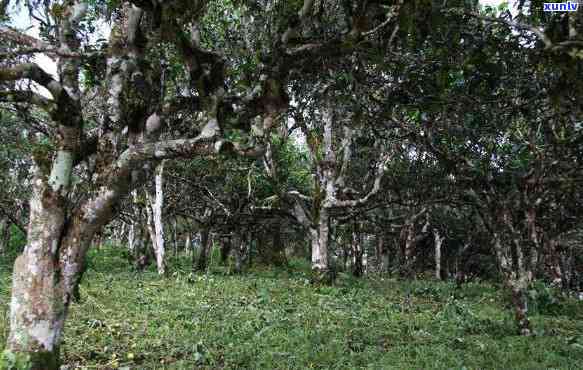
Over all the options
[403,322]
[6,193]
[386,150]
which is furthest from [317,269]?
[6,193]

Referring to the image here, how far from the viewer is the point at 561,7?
20.1 feet

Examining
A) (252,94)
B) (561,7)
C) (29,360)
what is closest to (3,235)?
(29,360)

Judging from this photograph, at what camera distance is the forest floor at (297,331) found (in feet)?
28.4

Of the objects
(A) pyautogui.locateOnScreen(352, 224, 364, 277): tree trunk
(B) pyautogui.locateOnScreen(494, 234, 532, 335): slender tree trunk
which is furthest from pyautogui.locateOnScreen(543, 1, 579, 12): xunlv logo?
(A) pyautogui.locateOnScreen(352, 224, 364, 277): tree trunk

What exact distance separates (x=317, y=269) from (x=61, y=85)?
50.5ft

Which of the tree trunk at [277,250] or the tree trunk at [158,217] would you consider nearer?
the tree trunk at [158,217]

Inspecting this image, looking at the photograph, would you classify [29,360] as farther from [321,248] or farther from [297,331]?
[321,248]

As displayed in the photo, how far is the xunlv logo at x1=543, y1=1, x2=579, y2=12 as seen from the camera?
19.6 ft

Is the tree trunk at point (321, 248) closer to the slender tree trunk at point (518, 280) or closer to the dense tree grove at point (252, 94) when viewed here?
the dense tree grove at point (252, 94)

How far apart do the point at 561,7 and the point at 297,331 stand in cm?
794

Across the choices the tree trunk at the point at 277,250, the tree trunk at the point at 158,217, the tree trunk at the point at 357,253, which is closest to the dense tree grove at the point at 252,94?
the tree trunk at the point at 158,217

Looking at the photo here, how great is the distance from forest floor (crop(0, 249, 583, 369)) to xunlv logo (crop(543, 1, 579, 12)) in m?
5.81

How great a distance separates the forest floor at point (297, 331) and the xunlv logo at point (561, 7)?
581 centimetres

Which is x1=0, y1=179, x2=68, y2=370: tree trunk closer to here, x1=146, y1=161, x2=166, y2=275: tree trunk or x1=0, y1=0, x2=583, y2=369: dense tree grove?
x1=0, y1=0, x2=583, y2=369: dense tree grove
